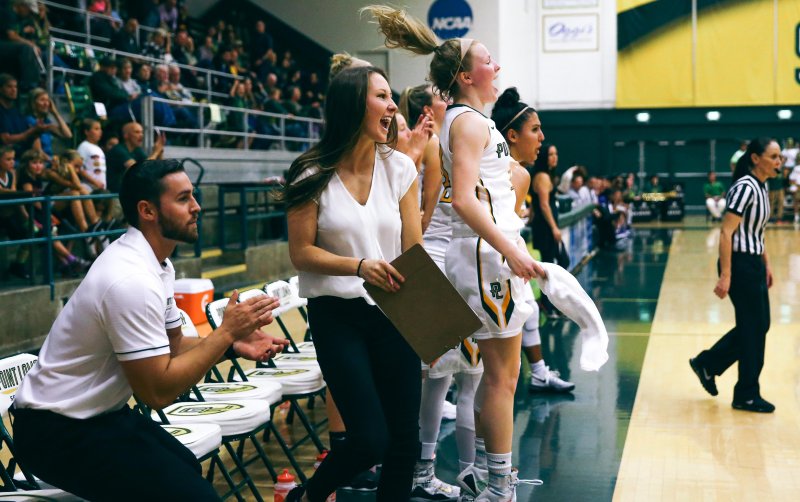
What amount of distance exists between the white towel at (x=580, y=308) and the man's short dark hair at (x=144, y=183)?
1.60m

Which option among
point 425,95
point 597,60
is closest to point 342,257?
point 425,95

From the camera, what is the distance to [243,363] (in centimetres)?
803

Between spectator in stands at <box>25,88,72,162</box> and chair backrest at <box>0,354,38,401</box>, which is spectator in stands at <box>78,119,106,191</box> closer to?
spectator in stands at <box>25,88,72,162</box>

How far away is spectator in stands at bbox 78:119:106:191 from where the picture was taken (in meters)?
10.4

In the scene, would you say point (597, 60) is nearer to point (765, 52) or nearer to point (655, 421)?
point (765, 52)

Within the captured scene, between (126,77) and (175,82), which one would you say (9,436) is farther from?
(175,82)

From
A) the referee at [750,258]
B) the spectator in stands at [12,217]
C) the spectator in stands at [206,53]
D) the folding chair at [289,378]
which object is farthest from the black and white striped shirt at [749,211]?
the spectator in stands at [206,53]

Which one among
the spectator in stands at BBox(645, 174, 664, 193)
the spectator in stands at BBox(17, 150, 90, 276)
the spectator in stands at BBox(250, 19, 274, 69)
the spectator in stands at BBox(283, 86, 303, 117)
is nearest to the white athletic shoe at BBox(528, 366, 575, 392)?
the spectator in stands at BBox(17, 150, 90, 276)

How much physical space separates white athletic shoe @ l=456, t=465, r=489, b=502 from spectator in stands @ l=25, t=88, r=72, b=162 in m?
6.86

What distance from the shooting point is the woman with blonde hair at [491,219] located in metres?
4.16

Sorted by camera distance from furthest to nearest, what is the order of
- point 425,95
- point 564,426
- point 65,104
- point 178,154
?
point 178,154 → point 65,104 → point 564,426 → point 425,95

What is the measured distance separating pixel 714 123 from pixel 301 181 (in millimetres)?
27352

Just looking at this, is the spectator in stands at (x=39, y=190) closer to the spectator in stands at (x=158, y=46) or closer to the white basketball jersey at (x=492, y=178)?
the spectator in stands at (x=158, y=46)

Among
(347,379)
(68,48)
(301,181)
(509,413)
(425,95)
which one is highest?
(68,48)
